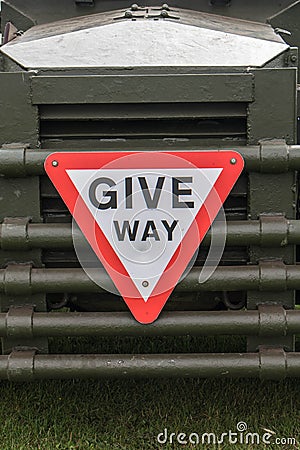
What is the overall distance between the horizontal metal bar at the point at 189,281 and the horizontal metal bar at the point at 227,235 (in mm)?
107

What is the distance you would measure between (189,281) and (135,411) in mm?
855

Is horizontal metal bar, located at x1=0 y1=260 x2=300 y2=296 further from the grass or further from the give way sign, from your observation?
the grass

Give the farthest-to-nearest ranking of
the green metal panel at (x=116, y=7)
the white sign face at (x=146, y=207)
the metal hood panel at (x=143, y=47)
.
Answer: the green metal panel at (x=116, y=7) → the metal hood panel at (x=143, y=47) → the white sign face at (x=146, y=207)

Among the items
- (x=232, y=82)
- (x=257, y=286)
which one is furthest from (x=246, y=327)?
(x=232, y=82)

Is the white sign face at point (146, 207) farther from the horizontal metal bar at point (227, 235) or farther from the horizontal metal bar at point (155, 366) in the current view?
the horizontal metal bar at point (155, 366)

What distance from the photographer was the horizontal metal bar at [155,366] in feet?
10.7

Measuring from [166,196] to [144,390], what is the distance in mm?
1207

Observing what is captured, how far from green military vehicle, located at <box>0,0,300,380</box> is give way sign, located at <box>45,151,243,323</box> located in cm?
1

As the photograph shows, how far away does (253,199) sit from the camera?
10.9 feet

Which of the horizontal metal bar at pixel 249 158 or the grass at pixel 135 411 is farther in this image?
the grass at pixel 135 411

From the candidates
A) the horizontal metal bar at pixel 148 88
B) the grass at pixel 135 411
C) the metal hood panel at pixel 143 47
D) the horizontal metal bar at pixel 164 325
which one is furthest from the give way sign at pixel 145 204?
the grass at pixel 135 411

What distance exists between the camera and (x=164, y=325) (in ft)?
10.7

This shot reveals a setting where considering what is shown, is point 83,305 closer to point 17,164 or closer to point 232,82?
point 17,164

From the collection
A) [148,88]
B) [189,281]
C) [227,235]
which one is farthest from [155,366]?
[148,88]
